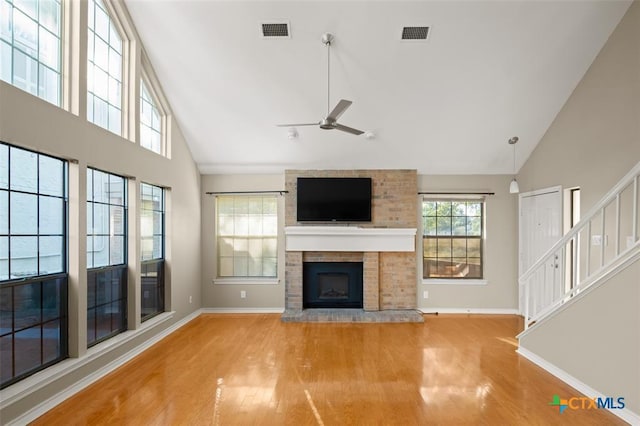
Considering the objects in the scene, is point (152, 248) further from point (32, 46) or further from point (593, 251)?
point (593, 251)

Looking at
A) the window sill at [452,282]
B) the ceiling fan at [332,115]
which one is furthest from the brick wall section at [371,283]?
the ceiling fan at [332,115]

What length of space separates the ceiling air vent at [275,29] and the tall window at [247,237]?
9.29ft

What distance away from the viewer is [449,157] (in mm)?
5688

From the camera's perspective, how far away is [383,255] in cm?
588

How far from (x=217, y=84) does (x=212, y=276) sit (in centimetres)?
324

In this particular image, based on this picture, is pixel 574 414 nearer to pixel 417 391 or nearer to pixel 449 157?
pixel 417 391

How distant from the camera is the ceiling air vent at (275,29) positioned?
12.1 ft

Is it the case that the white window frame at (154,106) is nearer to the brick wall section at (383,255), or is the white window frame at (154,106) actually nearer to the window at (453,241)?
the brick wall section at (383,255)

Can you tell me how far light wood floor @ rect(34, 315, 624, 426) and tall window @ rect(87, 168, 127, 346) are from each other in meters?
0.55

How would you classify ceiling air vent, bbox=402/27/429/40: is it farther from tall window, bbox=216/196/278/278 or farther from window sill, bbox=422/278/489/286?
window sill, bbox=422/278/489/286

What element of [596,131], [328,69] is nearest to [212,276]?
[328,69]

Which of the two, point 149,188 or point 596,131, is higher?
point 596,131

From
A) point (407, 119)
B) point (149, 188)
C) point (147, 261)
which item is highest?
point (407, 119)

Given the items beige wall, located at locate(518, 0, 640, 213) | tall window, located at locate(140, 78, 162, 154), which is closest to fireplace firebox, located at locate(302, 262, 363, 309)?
tall window, located at locate(140, 78, 162, 154)
